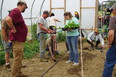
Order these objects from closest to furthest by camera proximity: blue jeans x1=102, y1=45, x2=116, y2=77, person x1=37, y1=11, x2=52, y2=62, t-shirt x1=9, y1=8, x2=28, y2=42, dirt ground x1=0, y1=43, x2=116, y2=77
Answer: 1. blue jeans x1=102, y1=45, x2=116, y2=77
2. t-shirt x1=9, y1=8, x2=28, y2=42
3. dirt ground x1=0, y1=43, x2=116, y2=77
4. person x1=37, y1=11, x2=52, y2=62

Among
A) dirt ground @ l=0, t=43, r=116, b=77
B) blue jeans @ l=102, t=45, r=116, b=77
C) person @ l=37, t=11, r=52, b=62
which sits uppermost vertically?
person @ l=37, t=11, r=52, b=62

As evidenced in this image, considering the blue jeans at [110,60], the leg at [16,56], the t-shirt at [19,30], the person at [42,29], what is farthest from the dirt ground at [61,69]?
the t-shirt at [19,30]

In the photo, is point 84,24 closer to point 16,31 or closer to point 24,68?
point 24,68

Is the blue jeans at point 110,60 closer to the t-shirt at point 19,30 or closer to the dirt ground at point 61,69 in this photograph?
the dirt ground at point 61,69

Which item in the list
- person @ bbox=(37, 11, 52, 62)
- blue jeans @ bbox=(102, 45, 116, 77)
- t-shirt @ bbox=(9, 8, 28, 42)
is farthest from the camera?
person @ bbox=(37, 11, 52, 62)

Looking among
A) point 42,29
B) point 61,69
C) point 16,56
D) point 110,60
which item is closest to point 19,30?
point 16,56

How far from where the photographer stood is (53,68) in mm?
5414

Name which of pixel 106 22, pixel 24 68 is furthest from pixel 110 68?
pixel 106 22

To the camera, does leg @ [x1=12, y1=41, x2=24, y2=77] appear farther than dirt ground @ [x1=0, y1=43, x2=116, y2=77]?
No

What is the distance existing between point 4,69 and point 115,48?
3195mm

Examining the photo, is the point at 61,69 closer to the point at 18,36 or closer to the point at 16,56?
the point at 16,56

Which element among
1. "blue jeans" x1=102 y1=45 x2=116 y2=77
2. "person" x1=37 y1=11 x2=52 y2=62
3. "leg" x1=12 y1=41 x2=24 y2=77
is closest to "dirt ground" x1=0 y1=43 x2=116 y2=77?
"person" x1=37 y1=11 x2=52 y2=62

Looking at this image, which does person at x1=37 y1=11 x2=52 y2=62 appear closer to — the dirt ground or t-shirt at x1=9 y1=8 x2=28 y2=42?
the dirt ground

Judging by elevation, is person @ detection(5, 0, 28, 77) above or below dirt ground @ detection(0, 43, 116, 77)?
above
